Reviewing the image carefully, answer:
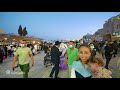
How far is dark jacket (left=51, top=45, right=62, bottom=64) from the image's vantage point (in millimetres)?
5500

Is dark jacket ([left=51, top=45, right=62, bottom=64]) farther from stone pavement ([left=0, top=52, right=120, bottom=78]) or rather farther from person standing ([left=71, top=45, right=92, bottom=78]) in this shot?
person standing ([left=71, top=45, right=92, bottom=78])

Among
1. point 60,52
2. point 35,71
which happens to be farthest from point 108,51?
point 35,71

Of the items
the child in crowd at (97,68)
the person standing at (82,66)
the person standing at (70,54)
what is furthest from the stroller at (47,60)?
the person standing at (82,66)

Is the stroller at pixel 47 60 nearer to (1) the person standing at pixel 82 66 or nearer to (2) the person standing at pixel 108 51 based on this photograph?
(2) the person standing at pixel 108 51

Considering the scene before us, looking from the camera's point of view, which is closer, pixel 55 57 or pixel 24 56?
pixel 24 56

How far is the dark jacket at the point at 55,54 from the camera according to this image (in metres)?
5.50

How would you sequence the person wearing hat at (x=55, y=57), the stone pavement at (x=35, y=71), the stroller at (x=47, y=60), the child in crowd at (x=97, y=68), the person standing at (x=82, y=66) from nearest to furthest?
the person standing at (x=82, y=66), the child in crowd at (x=97, y=68), the stone pavement at (x=35, y=71), the person wearing hat at (x=55, y=57), the stroller at (x=47, y=60)

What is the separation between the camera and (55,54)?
554cm

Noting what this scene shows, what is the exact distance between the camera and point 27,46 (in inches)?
202

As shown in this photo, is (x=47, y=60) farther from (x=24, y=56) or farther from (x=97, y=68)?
(x=97, y=68)

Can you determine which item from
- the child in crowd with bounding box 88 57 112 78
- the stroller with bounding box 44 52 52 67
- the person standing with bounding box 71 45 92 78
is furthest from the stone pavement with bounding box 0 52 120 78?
the person standing with bounding box 71 45 92 78
